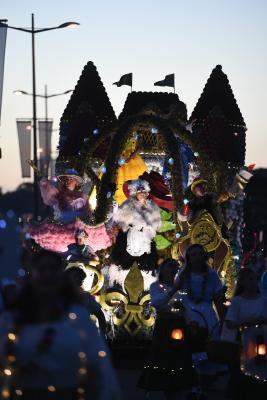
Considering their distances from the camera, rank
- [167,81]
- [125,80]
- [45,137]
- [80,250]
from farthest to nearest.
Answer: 1. [45,137]
2. [167,81]
3. [125,80]
4. [80,250]

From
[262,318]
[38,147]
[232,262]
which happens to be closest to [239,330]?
[262,318]

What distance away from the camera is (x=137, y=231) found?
18547 millimetres

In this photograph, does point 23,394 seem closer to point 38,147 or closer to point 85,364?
point 85,364

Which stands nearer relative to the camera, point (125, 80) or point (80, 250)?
point (80, 250)

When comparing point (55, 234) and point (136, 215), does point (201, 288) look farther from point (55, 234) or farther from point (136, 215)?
point (55, 234)

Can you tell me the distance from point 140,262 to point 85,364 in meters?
12.1

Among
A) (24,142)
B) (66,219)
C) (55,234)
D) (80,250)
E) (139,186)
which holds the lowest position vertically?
(80,250)

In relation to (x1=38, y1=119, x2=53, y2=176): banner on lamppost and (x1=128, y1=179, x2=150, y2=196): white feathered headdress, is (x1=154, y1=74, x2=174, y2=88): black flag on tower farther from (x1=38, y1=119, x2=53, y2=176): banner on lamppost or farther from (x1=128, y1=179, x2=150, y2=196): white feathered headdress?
(x1=38, y1=119, x2=53, y2=176): banner on lamppost

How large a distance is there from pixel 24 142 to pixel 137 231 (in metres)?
16.8

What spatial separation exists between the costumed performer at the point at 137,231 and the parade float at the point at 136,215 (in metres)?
0.01

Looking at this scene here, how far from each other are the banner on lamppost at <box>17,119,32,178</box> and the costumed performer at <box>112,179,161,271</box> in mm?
15408

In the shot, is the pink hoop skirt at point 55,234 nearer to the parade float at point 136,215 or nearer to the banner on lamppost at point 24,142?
the parade float at point 136,215

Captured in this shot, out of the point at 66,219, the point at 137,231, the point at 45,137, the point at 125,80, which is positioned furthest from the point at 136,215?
the point at 45,137

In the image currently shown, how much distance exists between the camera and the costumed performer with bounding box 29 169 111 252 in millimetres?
18609
